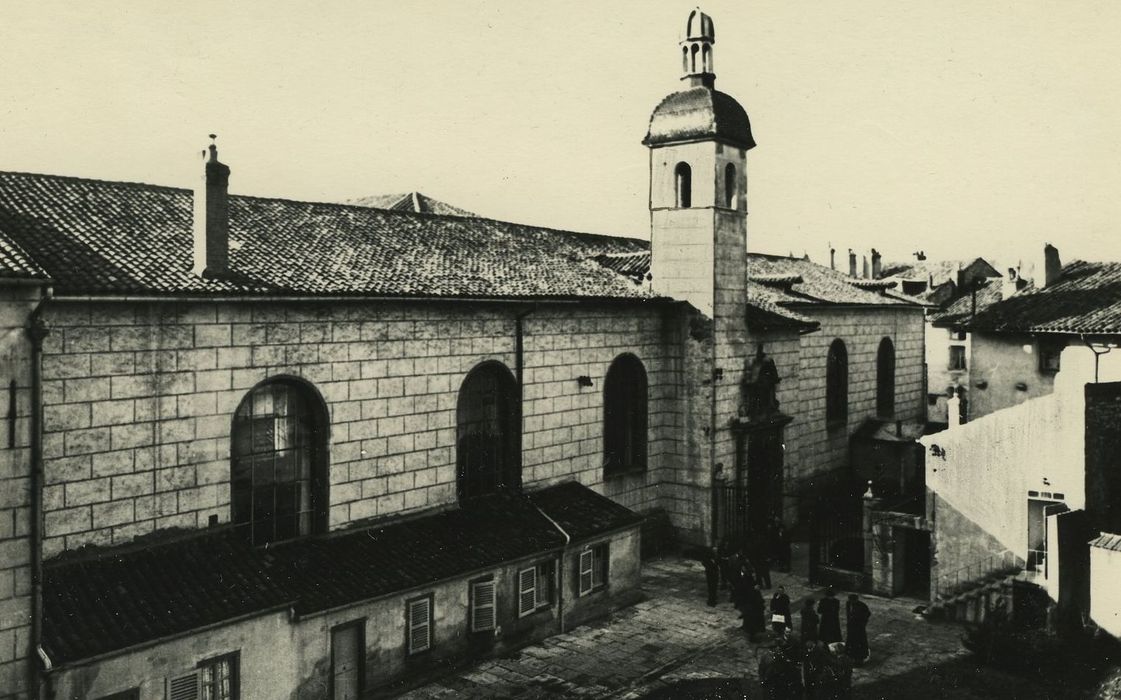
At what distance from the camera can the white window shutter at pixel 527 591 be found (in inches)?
781

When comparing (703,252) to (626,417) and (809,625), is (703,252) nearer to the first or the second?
(626,417)

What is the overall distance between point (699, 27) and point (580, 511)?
15525 mm

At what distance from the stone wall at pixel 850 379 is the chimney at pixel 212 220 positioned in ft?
67.3

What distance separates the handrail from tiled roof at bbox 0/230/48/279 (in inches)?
775

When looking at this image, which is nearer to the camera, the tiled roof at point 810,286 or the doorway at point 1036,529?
the doorway at point 1036,529

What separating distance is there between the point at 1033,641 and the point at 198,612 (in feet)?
52.0

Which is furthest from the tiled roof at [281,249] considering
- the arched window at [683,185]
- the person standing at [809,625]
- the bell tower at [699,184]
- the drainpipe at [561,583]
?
the person standing at [809,625]

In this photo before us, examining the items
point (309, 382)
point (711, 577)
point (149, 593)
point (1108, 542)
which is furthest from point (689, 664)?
point (149, 593)

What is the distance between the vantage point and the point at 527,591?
2002cm

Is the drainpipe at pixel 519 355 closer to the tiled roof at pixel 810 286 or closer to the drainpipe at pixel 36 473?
the drainpipe at pixel 36 473

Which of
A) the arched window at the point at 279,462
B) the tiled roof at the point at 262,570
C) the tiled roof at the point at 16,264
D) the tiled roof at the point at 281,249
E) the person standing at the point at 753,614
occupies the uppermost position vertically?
the tiled roof at the point at 281,249

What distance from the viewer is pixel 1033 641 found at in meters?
18.3

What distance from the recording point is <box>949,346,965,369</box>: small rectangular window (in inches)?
2211

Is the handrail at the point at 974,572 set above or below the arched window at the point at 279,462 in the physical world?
below
